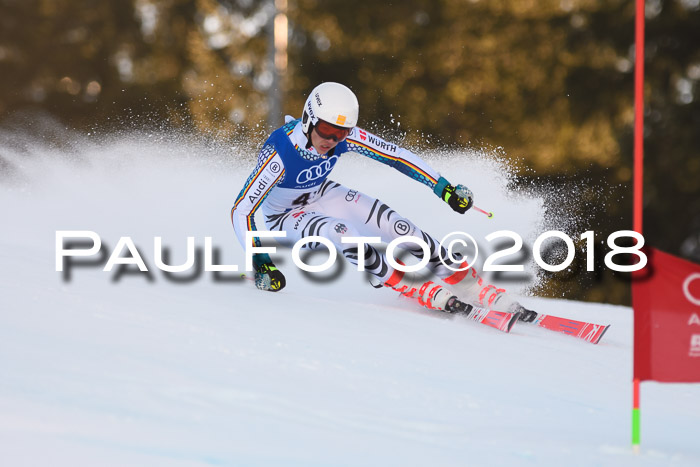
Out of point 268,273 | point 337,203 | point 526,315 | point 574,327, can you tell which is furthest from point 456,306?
point 268,273

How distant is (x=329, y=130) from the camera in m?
5.36

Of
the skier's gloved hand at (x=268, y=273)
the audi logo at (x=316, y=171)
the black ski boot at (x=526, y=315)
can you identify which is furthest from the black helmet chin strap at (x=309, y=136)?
the black ski boot at (x=526, y=315)

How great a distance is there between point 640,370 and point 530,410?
0.74 meters

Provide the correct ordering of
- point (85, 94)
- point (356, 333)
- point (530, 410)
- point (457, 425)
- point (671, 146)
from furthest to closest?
point (85, 94), point (671, 146), point (356, 333), point (530, 410), point (457, 425)

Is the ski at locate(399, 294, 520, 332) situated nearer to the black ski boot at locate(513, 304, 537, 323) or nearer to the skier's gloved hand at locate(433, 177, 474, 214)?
the black ski boot at locate(513, 304, 537, 323)

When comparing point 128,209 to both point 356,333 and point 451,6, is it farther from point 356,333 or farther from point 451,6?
point 451,6

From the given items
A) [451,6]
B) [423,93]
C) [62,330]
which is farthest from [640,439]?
[451,6]

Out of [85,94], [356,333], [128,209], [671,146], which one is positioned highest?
[85,94]

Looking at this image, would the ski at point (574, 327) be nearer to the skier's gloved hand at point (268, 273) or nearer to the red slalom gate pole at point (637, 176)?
the skier's gloved hand at point (268, 273)

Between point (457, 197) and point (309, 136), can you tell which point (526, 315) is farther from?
→ point (309, 136)

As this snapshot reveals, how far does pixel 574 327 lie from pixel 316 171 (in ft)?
6.42

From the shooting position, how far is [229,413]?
3.30m

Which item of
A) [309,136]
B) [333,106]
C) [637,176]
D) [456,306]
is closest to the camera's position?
[637,176]

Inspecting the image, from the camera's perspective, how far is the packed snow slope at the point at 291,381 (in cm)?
302
